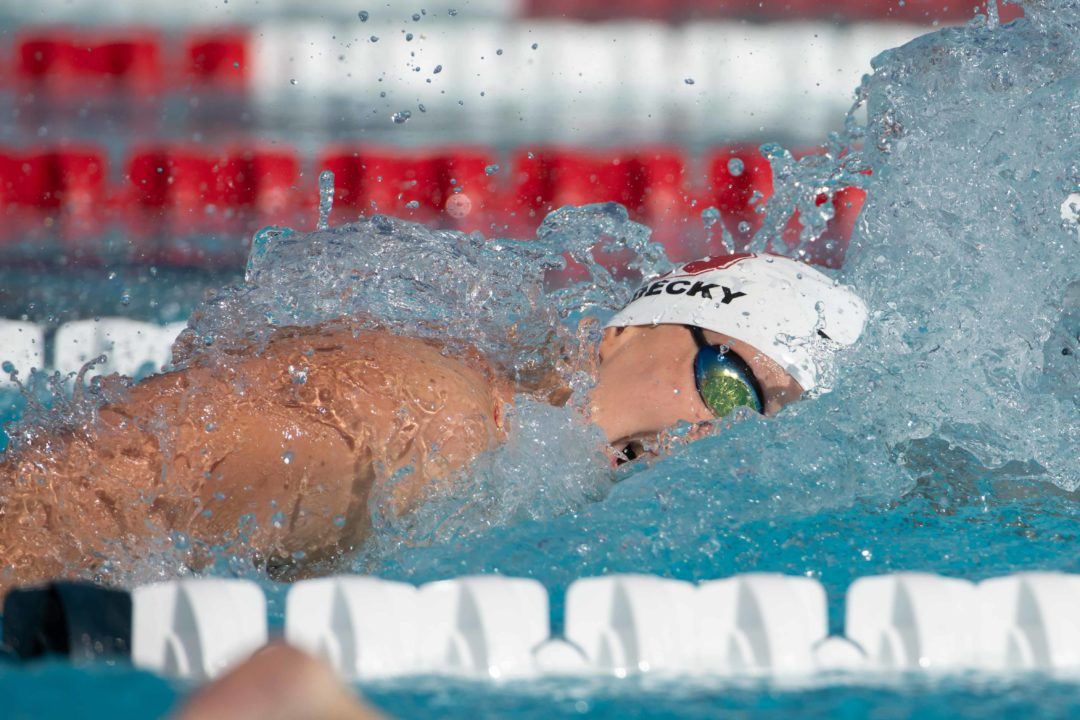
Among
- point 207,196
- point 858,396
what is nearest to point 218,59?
point 207,196

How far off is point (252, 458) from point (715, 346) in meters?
0.75

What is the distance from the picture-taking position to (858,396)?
1813 mm

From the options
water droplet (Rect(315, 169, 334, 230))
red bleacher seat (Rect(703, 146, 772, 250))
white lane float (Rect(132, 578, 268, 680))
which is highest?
red bleacher seat (Rect(703, 146, 772, 250))

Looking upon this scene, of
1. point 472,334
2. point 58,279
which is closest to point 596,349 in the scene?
point 472,334

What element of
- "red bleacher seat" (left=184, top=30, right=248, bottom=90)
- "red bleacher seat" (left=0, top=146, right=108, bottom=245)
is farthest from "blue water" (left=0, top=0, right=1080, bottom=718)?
"red bleacher seat" (left=184, top=30, right=248, bottom=90)

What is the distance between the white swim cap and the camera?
186cm

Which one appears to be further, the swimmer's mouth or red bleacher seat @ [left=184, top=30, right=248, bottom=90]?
red bleacher seat @ [left=184, top=30, right=248, bottom=90]

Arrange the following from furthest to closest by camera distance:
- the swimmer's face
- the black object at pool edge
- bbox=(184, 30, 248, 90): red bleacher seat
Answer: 1. bbox=(184, 30, 248, 90): red bleacher seat
2. the swimmer's face
3. the black object at pool edge

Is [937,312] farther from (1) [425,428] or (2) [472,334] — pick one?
(1) [425,428]

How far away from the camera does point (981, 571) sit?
1.43m

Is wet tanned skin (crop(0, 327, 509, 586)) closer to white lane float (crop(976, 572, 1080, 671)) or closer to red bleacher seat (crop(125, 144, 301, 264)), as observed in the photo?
white lane float (crop(976, 572, 1080, 671))

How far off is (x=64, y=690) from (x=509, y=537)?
0.70 metres

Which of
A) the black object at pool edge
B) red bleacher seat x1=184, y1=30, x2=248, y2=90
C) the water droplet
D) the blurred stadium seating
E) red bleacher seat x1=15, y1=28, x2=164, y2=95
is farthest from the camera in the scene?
red bleacher seat x1=184, y1=30, x2=248, y2=90

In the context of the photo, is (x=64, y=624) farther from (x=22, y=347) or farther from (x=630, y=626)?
(x=22, y=347)
